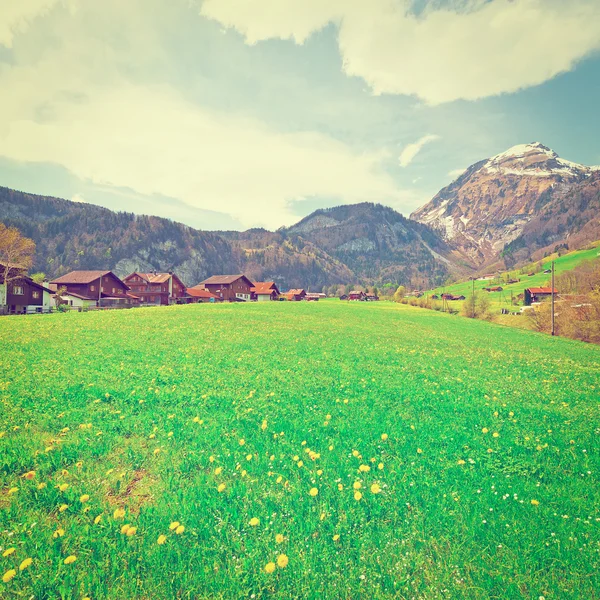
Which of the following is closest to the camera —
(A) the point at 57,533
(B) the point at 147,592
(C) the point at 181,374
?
(B) the point at 147,592

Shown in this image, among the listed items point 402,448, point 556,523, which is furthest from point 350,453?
point 556,523

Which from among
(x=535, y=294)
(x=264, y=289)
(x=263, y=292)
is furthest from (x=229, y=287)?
(x=535, y=294)

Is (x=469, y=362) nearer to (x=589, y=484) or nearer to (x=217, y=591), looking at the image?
(x=589, y=484)

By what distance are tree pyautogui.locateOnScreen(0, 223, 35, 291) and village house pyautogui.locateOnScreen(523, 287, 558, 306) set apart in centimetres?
16538

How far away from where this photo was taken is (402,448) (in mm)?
7309

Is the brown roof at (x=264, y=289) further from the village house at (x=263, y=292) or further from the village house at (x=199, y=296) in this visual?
the village house at (x=199, y=296)

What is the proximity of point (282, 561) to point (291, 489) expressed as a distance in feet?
5.44

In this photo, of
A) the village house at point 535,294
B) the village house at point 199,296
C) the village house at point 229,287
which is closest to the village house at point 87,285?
the village house at point 199,296

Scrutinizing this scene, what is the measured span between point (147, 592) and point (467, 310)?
3335 inches

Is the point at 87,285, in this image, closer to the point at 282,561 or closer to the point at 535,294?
the point at 282,561

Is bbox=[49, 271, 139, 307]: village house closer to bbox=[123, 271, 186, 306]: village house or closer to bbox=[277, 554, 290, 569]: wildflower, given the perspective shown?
bbox=[123, 271, 186, 306]: village house

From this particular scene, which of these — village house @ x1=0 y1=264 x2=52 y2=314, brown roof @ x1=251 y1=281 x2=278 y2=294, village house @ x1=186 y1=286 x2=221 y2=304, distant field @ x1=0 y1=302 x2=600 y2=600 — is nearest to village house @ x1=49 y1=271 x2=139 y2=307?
village house @ x1=0 y1=264 x2=52 y2=314

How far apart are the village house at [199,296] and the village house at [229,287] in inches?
81.9

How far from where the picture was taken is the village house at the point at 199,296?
12488 centimetres
